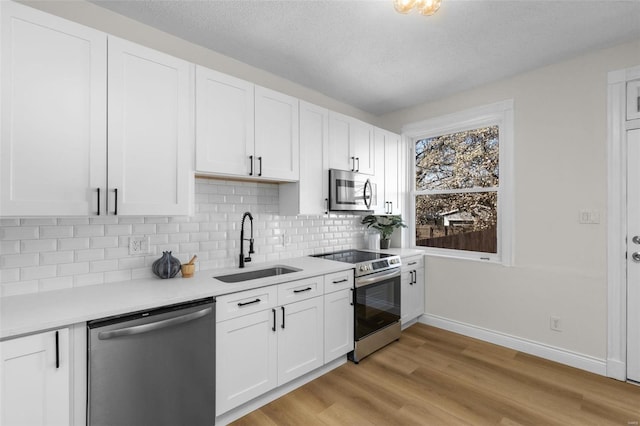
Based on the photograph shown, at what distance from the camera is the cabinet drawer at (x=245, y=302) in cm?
194

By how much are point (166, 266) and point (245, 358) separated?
83 centimetres

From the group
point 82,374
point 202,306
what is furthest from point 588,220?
point 82,374

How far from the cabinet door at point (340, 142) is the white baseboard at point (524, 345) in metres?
2.11

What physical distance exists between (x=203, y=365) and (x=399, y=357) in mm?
1873

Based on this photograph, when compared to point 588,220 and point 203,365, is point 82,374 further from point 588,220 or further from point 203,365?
point 588,220

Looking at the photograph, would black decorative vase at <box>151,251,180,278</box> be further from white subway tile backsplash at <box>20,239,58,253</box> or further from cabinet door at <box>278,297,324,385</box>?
cabinet door at <box>278,297,324,385</box>

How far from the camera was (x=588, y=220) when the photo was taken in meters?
2.66

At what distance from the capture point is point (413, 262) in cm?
363

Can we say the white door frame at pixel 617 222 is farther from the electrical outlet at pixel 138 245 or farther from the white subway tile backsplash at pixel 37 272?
the white subway tile backsplash at pixel 37 272

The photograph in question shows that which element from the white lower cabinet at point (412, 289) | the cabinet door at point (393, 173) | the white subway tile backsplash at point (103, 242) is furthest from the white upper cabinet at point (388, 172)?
the white subway tile backsplash at point (103, 242)

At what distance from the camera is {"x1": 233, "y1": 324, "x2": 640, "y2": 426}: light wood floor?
2072mm

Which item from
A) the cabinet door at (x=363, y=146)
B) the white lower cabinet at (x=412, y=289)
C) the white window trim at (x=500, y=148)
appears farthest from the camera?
the white lower cabinet at (x=412, y=289)

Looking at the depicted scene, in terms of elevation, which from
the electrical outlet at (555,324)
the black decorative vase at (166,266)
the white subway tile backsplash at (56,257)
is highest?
the white subway tile backsplash at (56,257)

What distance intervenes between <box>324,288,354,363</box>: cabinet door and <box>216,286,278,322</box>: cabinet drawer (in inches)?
22.5
